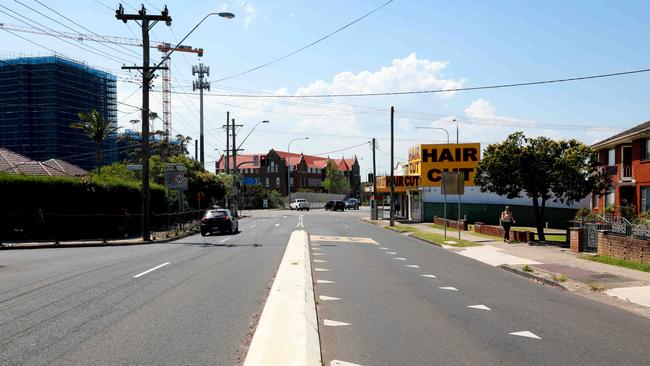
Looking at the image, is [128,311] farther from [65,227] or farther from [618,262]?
[65,227]

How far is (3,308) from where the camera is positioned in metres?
8.83

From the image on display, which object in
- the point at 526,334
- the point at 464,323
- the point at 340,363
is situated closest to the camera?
the point at 340,363

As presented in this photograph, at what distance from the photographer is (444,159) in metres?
50.4

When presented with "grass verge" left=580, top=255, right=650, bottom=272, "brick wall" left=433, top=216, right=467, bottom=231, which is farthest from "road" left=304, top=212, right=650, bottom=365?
"brick wall" left=433, top=216, right=467, bottom=231

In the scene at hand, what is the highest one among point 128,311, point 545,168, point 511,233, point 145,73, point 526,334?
point 145,73

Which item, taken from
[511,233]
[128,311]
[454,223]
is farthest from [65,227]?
[454,223]

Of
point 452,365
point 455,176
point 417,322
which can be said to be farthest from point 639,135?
point 452,365

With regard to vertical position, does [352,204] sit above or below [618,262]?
above

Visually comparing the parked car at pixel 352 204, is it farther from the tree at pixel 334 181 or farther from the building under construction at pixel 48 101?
the building under construction at pixel 48 101

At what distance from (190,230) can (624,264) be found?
26.7 metres

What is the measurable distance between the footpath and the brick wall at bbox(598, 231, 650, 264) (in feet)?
2.72

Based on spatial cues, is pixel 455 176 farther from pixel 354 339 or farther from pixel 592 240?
pixel 354 339

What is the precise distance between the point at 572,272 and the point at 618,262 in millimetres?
2719

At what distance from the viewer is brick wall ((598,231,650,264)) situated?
1611 cm
